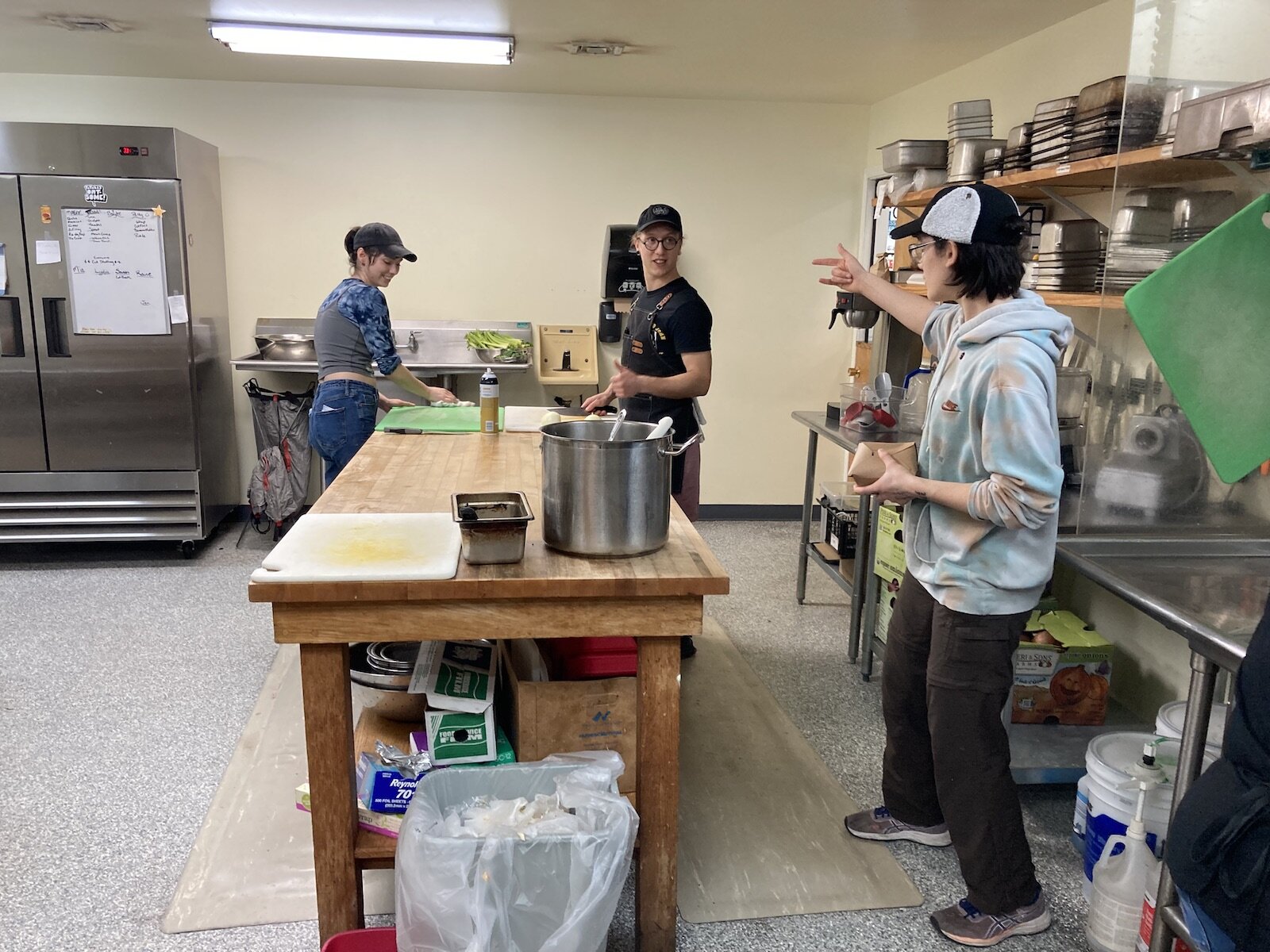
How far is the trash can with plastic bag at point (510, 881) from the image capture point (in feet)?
4.73

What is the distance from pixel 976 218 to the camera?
177cm

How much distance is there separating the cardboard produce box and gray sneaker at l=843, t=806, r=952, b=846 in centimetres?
73

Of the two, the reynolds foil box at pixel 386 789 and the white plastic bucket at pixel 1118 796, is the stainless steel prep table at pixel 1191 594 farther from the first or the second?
the reynolds foil box at pixel 386 789

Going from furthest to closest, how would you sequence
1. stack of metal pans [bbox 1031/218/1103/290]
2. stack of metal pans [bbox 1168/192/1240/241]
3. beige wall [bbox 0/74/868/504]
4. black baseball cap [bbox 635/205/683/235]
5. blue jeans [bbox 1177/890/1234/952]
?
1. beige wall [bbox 0/74/868/504]
2. black baseball cap [bbox 635/205/683/235]
3. stack of metal pans [bbox 1031/218/1103/290]
4. stack of metal pans [bbox 1168/192/1240/241]
5. blue jeans [bbox 1177/890/1234/952]

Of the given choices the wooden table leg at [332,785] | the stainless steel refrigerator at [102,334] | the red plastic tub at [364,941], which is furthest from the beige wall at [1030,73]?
the stainless steel refrigerator at [102,334]

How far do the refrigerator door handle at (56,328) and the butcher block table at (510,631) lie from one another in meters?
3.54

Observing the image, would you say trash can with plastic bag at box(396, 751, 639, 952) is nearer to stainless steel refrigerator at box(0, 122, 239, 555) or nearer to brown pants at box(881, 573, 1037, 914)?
brown pants at box(881, 573, 1037, 914)

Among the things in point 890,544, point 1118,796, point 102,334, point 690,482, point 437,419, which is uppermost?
point 102,334

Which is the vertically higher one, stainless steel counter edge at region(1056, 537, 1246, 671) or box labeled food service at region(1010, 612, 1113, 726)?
stainless steel counter edge at region(1056, 537, 1246, 671)

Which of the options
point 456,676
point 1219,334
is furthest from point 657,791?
point 1219,334

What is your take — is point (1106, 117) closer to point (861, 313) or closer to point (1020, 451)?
point (861, 313)

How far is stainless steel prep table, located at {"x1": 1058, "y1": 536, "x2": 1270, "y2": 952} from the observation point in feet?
5.01

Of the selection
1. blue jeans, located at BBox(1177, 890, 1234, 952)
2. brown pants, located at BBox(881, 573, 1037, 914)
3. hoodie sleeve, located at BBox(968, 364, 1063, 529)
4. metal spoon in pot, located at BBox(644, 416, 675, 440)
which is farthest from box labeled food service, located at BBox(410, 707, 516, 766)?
blue jeans, located at BBox(1177, 890, 1234, 952)

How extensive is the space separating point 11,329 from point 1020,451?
4.56 meters
